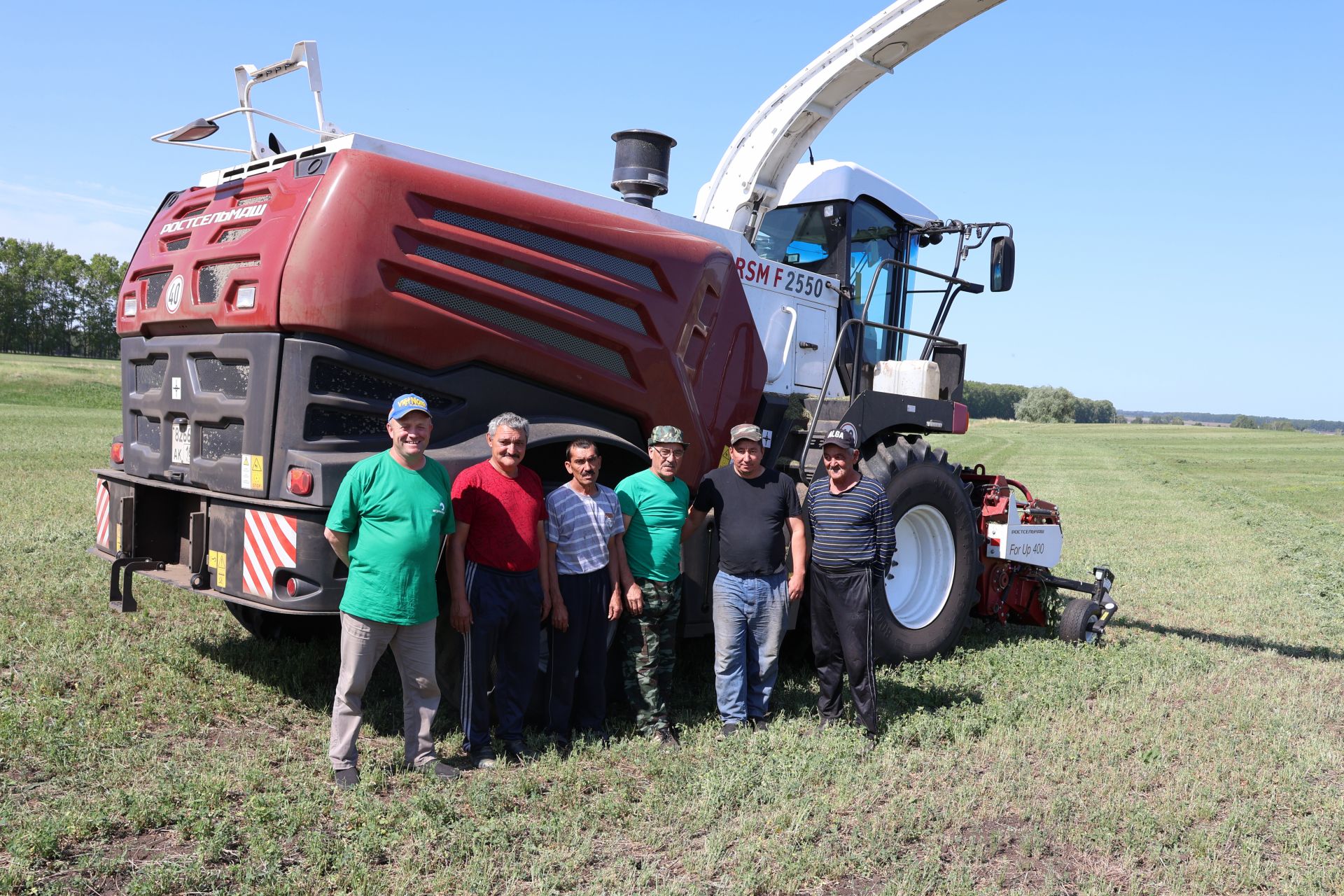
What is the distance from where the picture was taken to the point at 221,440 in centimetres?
503

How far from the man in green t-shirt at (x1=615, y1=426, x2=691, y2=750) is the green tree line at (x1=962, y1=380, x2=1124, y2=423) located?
81697 millimetres

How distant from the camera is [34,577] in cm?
806

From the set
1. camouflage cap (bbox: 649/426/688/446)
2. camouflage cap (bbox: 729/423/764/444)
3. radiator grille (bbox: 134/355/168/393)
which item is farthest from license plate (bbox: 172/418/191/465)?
camouflage cap (bbox: 729/423/764/444)

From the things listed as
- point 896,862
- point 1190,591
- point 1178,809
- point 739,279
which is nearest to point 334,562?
point 896,862

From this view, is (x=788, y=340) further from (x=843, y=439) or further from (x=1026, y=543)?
(x=1026, y=543)

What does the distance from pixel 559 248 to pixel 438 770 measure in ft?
8.72

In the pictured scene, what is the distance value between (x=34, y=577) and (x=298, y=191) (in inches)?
205

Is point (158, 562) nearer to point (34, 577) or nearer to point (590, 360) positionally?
A: point (590, 360)

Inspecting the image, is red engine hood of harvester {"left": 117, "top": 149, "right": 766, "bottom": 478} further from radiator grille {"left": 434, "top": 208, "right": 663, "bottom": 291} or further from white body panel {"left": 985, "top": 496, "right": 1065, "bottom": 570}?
white body panel {"left": 985, "top": 496, "right": 1065, "bottom": 570}

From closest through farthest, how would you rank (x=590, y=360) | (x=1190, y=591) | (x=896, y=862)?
(x=896, y=862) < (x=590, y=360) < (x=1190, y=591)

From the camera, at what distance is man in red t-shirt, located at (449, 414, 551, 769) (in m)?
4.73

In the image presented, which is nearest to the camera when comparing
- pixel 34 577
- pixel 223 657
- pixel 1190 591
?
pixel 223 657

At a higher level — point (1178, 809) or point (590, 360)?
point (590, 360)

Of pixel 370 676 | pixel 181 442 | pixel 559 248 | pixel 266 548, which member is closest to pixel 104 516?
pixel 181 442
